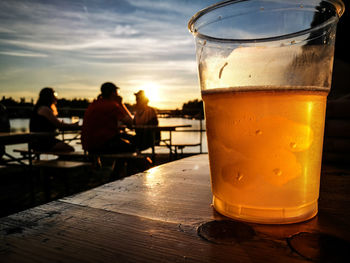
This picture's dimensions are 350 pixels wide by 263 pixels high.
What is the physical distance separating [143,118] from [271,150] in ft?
15.0

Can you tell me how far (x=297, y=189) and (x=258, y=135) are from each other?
0.37ft

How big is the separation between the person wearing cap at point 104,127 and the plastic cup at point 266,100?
304cm

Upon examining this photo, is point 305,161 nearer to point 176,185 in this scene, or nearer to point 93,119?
point 176,185

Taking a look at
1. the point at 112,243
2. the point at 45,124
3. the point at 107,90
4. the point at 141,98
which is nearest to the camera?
the point at 112,243

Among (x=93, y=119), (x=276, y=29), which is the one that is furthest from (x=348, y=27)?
(x=93, y=119)

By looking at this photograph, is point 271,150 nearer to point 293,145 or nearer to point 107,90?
point 293,145

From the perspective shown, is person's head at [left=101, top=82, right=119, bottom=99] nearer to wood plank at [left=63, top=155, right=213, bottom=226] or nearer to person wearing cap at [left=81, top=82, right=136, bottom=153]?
person wearing cap at [left=81, top=82, right=136, bottom=153]

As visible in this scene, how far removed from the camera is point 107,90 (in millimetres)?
3490

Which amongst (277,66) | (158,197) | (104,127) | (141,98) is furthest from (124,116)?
(277,66)

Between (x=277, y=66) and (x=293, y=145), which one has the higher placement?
(x=277, y=66)

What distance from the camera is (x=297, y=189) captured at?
0.39m

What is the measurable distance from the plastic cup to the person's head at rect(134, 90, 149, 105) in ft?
15.1

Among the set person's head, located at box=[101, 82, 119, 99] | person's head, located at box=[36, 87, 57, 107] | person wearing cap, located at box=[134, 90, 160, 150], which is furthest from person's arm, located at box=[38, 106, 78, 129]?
person wearing cap, located at box=[134, 90, 160, 150]

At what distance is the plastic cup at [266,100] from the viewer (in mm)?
383
